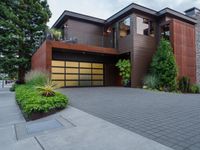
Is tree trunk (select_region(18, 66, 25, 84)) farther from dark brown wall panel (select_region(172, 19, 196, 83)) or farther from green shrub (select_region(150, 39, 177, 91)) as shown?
dark brown wall panel (select_region(172, 19, 196, 83))

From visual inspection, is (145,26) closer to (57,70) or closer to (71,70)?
(71,70)

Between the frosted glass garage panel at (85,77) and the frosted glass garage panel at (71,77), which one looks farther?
the frosted glass garage panel at (85,77)

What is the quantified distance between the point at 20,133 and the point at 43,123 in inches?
30.0

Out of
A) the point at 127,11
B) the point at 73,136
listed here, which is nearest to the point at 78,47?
the point at 127,11

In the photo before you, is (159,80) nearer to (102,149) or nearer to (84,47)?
(84,47)

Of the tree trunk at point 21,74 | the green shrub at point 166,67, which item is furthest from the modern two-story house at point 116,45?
the tree trunk at point 21,74

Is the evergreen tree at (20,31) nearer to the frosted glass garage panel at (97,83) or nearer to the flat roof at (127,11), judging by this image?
the flat roof at (127,11)

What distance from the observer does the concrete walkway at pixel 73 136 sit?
3.04 m

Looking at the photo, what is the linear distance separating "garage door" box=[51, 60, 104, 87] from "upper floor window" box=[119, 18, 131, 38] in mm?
3691

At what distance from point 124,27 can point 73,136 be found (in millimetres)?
12756

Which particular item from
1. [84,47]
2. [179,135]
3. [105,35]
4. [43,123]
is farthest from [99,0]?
[179,135]

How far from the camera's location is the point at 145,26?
47.0 feet

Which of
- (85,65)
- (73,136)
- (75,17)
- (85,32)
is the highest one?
(75,17)

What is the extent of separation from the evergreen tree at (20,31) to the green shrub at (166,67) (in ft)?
38.8
